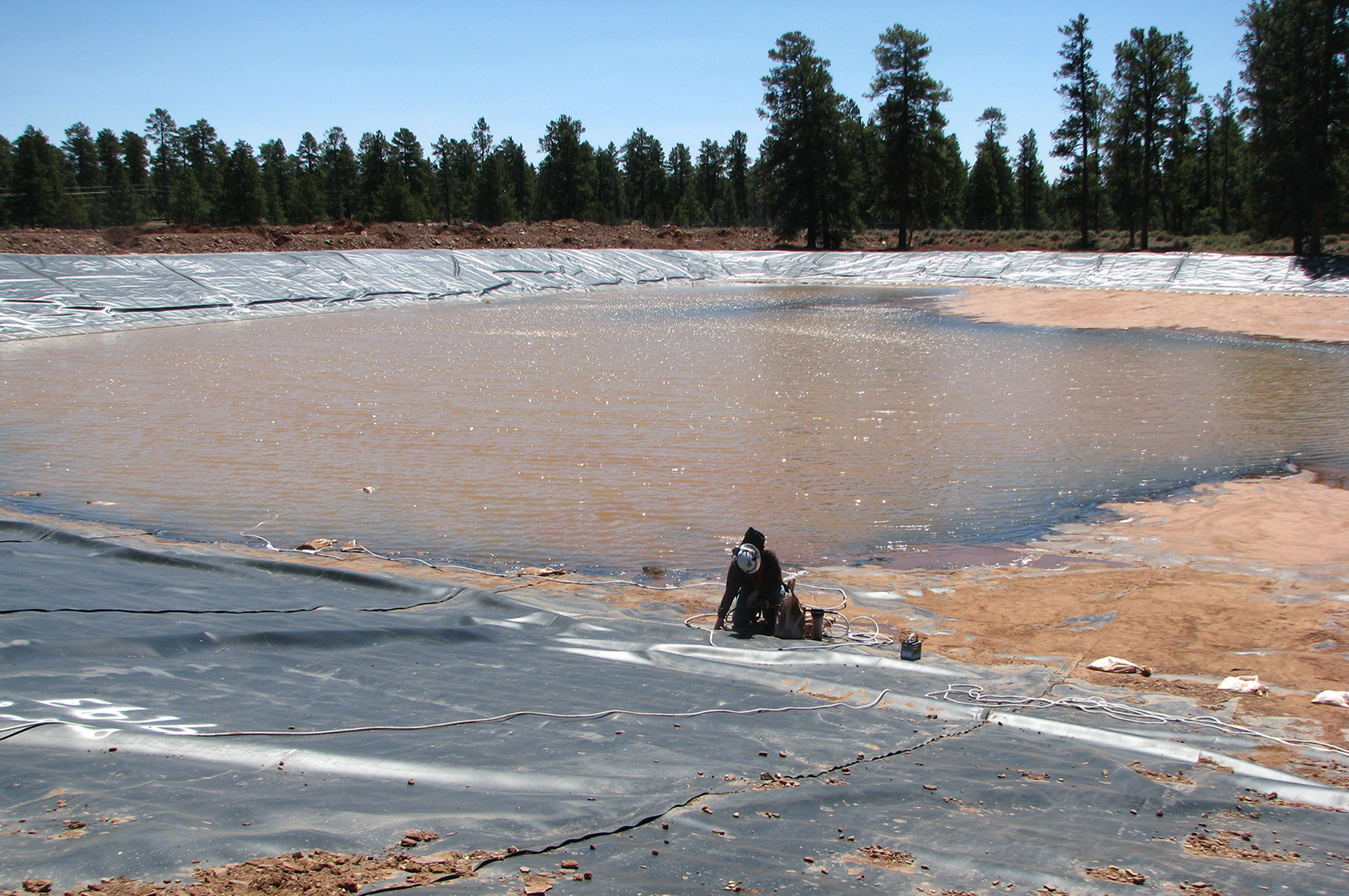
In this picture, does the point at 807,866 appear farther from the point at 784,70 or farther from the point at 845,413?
the point at 784,70

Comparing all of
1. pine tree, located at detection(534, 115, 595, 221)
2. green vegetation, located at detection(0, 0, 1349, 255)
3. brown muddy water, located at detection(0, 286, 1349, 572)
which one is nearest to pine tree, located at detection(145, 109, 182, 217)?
green vegetation, located at detection(0, 0, 1349, 255)

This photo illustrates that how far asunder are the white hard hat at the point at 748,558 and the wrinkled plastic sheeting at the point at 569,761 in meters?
0.54

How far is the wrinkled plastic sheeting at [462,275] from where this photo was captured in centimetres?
2925

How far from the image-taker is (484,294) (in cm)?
4150

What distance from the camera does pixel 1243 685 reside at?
5945 millimetres

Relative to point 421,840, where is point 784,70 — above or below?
above

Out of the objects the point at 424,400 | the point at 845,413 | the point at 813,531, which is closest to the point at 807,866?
the point at 813,531

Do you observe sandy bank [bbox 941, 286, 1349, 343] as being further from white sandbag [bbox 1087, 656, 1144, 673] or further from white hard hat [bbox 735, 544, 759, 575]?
white hard hat [bbox 735, 544, 759, 575]

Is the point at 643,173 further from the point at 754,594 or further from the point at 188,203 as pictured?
the point at 754,594

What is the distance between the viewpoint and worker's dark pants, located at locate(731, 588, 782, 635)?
22.9 ft

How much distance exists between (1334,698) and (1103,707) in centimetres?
143

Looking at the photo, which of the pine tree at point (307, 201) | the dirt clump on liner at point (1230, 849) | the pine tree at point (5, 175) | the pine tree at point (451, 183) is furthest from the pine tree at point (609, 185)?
the dirt clump on liner at point (1230, 849)

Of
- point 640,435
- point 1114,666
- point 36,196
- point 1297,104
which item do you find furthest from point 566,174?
point 1114,666

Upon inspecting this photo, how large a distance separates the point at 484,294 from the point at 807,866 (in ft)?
131
